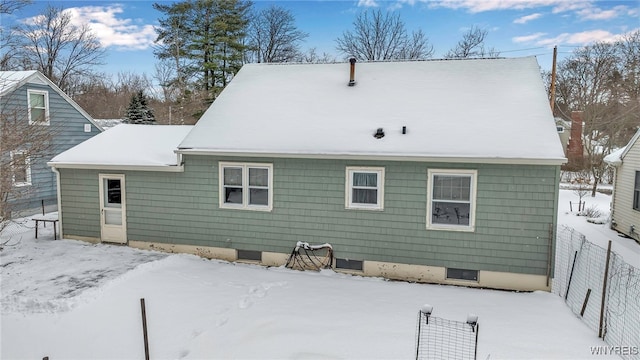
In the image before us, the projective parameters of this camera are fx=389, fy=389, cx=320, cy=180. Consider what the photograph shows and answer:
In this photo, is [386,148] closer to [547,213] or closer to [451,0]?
[547,213]

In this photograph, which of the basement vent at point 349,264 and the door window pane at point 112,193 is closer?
the basement vent at point 349,264

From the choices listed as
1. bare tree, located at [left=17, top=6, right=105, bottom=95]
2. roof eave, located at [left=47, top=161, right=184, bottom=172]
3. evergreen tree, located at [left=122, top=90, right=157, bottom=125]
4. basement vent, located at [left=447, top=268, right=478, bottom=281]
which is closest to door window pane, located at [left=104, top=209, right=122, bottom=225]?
roof eave, located at [left=47, top=161, right=184, bottom=172]

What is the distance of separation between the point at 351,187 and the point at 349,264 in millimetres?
1759

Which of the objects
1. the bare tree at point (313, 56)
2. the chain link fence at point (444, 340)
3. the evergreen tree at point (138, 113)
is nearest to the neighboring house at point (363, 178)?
the chain link fence at point (444, 340)

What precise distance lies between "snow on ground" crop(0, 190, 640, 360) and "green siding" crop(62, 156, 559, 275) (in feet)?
2.20

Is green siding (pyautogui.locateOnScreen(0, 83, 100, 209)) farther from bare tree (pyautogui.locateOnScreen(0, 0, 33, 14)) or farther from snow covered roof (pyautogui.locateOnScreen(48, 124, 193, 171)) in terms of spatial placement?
bare tree (pyautogui.locateOnScreen(0, 0, 33, 14))

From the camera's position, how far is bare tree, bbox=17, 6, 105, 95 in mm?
28094

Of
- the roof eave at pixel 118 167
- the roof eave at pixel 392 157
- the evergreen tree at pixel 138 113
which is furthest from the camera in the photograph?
the evergreen tree at pixel 138 113

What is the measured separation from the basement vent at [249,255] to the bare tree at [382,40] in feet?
74.0

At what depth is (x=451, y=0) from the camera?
1739 cm

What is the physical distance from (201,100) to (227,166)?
1673cm

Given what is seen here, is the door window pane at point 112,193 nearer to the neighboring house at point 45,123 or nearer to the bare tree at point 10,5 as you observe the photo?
the neighboring house at point 45,123

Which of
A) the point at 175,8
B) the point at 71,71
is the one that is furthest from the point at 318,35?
the point at 71,71

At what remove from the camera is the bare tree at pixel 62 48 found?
28094 millimetres
